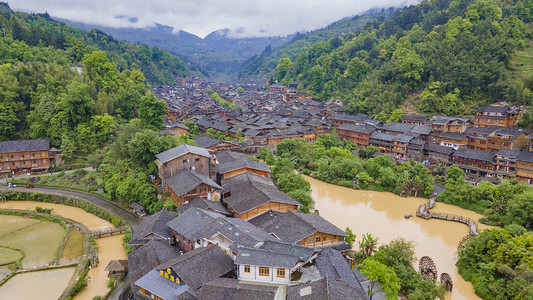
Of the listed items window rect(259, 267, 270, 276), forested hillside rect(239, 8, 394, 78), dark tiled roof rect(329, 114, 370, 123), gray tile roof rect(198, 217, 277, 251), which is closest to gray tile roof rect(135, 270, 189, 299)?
gray tile roof rect(198, 217, 277, 251)

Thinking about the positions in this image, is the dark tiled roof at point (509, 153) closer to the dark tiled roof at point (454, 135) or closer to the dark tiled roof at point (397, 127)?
the dark tiled roof at point (454, 135)

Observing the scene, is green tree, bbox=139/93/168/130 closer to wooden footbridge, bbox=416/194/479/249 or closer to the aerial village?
the aerial village

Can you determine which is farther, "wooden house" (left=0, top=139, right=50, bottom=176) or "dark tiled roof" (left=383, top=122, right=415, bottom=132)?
"dark tiled roof" (left=383, top=122, right=415, bottom=132)

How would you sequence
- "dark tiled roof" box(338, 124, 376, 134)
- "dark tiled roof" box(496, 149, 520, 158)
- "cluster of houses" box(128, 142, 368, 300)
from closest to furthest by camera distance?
"cluster of houses" box(128, 142, 368, 300), "dark tiled roof" box(496, 149, 520, 158), "dark tiled roof" box(338, 124, 376, 134)

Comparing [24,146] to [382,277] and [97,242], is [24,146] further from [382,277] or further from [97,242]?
[382,277]

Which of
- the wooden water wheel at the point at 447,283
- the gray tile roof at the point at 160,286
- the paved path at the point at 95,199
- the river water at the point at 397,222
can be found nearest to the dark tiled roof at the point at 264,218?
the river water at the point at 397,222

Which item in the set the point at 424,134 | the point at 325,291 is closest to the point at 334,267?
the point at 325,291
